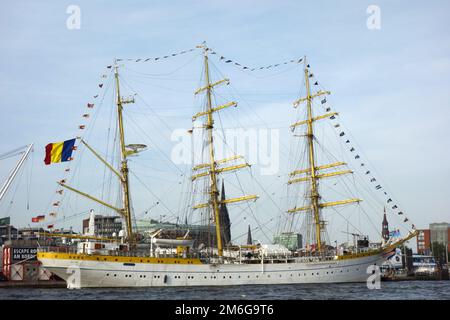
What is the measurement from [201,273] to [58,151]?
27.2 meters

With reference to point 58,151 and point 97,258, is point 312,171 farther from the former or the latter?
point 58,151

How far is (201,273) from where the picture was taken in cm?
8562

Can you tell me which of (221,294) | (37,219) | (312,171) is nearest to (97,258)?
(37,219)

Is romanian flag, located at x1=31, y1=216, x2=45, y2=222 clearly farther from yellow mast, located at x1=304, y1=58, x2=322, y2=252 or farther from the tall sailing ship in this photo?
yellow mast, located at x1=304, y1=58, x2=322, y2=252

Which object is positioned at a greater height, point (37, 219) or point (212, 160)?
point (212, 160)

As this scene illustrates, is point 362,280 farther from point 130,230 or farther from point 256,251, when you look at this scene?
point 130,230

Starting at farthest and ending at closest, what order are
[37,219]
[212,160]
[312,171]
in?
[312,171], [212,160], [37,219]

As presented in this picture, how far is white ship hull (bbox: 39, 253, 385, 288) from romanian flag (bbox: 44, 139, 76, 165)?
13600 millimetres

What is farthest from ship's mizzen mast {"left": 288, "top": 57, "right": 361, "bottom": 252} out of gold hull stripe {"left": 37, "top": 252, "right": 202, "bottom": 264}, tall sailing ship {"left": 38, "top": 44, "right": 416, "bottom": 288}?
gold hull stripe {"left": 37, "top": 252, "right": 202, "bottom": 264}

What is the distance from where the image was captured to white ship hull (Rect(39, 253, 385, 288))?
78125 mm

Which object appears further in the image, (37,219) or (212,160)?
(212,160)

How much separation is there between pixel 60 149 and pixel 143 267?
19495mm

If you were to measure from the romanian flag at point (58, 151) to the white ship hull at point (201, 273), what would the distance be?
13600 millimetres
